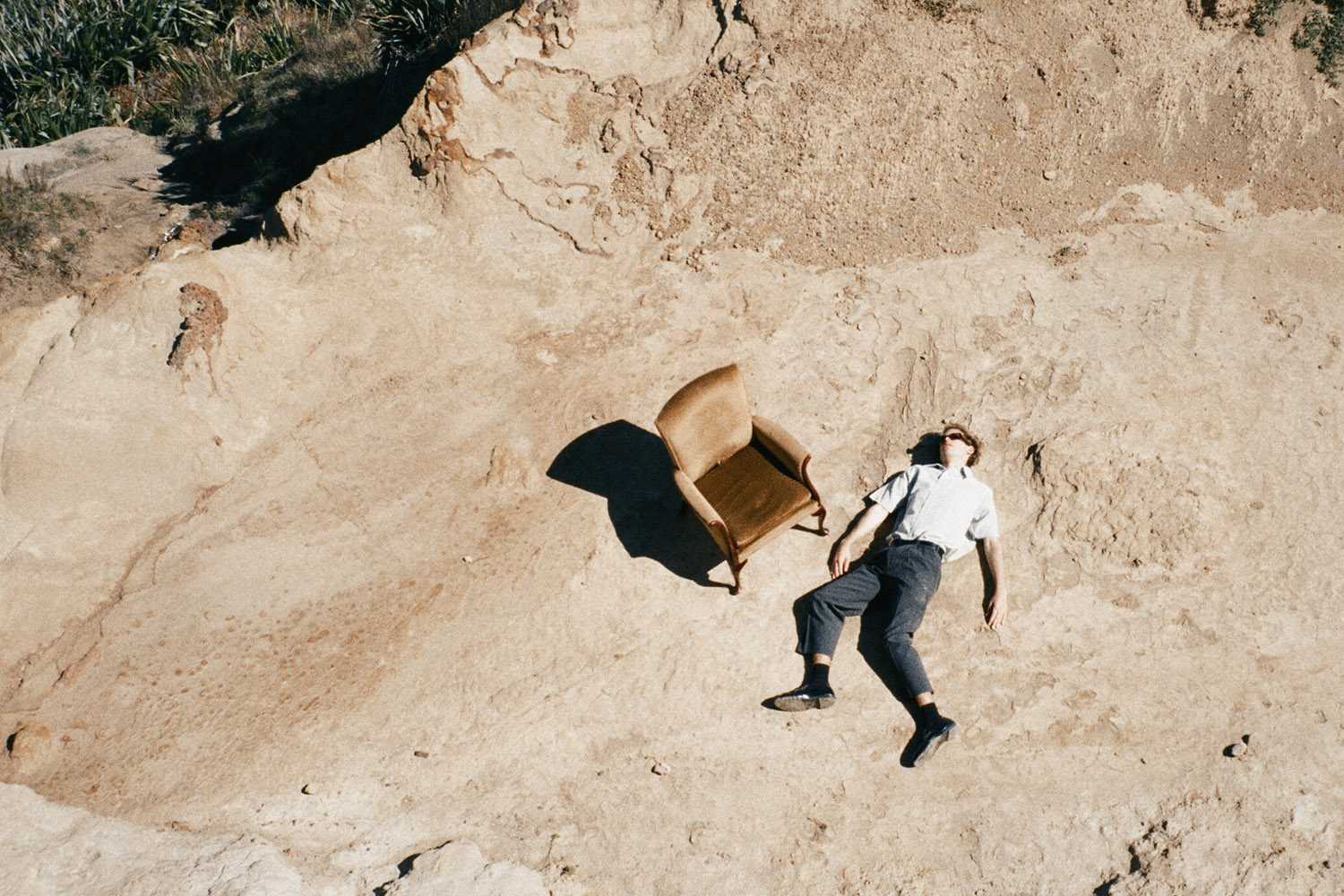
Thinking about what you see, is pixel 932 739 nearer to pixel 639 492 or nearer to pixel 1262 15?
pixel 639 492

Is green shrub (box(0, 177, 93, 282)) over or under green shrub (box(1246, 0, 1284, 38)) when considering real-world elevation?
under

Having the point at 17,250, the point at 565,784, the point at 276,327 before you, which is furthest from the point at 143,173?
the point at 565,784

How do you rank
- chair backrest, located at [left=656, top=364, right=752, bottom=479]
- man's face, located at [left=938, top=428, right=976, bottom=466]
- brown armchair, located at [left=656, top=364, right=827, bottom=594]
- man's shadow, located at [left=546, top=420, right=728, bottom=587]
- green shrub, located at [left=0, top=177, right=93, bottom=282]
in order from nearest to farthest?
brown armchair, located at [left=656, top=364, right=827, bottom=594]
chair backrest, located at [left=656, top=364, right=752, bottom=479]
man's face, located at [left=938, top=428, right=976, bottom=466]
man's shadow, located at [left=546, top=420, right=728, bottom=587]
green shrub, located at [left=0, top=177, right=93, bottom=282]

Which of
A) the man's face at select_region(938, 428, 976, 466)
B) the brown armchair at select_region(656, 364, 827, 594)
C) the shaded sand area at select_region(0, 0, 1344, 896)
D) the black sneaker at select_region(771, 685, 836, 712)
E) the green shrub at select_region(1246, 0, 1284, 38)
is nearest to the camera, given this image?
the shaded sand area at select_region(0, 0, 1344, 896)

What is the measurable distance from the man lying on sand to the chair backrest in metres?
0.94

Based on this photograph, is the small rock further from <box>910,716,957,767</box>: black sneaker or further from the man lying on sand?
<box>910,716,957,767</box>: black sneaker

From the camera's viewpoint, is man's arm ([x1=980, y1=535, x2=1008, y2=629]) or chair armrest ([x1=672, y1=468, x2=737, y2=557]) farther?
man's arm ([x1=980, y1=535, x2=1008, y2=629])

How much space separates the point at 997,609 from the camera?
500 cm

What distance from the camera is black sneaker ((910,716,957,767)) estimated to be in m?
4.58

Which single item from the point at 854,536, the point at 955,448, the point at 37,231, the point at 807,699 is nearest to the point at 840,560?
the point at 854,536

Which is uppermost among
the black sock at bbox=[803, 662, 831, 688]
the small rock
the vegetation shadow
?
the vegetation shadow

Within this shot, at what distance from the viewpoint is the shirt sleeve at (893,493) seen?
17.2 feet

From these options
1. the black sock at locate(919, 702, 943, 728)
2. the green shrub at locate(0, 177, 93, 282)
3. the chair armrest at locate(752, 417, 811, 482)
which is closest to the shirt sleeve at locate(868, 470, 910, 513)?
the chair armrest at locate(752, 417, 811, 482)

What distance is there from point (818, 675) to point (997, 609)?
1.13 metres
